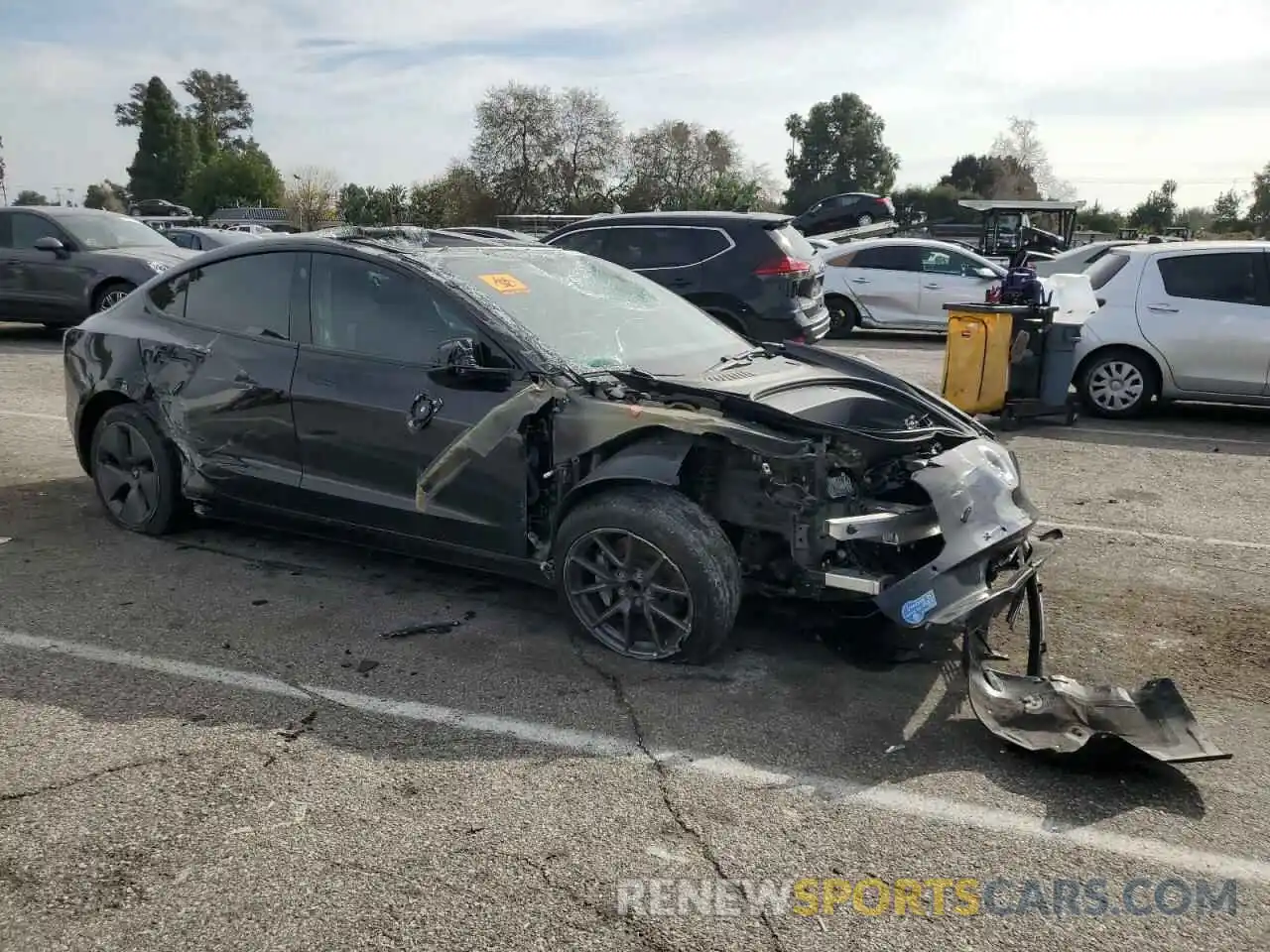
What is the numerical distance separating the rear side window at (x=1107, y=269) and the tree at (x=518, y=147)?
148 ft

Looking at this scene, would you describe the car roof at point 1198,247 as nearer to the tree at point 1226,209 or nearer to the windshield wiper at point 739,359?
the windshield wiper at point 739,359

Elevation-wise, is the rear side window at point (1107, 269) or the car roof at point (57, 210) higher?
the car roof at point (57, 210)

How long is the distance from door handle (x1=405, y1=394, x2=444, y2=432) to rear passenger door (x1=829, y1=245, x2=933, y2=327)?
11.9 metres

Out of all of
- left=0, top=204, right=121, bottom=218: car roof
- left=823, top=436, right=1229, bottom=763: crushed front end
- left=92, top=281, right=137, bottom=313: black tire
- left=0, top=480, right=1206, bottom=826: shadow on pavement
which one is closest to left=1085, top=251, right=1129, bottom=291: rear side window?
left=823, top=436, right=1229, bottom=763: crushed front end

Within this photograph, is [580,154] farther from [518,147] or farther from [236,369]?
[236,369]

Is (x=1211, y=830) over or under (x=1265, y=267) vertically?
under

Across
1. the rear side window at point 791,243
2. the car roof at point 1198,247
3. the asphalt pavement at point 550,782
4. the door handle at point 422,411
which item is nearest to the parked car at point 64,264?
the rear side window at point 791,243

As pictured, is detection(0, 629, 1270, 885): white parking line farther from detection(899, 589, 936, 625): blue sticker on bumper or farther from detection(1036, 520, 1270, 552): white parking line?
detection(1036, 520, 1270, 552): white parking line

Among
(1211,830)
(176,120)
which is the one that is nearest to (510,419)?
(1211,830)

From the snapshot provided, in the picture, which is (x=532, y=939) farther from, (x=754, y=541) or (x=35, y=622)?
(x=35, y=622)

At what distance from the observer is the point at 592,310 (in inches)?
193

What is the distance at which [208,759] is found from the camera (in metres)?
3.35

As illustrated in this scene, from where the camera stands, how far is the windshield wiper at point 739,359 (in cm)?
476

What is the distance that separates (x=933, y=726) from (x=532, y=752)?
54.6 inches
